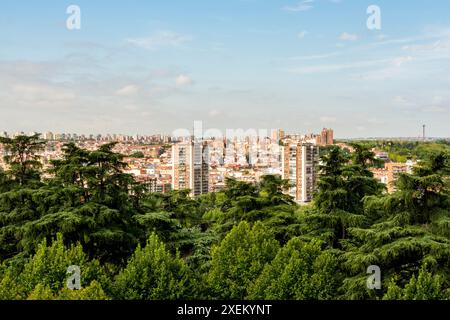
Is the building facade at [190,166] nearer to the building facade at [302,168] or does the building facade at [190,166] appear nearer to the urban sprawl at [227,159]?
the urban sprawl at [227,159]

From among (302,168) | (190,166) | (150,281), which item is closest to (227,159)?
(190,166)

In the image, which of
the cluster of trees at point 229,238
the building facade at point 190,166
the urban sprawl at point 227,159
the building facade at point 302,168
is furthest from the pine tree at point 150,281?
the building facade at point 190,166

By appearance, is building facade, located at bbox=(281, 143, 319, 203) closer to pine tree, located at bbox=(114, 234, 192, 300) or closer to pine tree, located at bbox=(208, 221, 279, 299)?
pine tree, located at bbox=(208, 221, 279, 299)

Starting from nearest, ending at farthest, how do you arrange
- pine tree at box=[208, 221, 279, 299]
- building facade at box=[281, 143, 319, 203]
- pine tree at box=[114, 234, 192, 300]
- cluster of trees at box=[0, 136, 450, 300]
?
cluster of trees at box=[0, 136, 450, 300], pine tree at box=[114, 234, 192, 300], pine tree at box=[208, 221, 279, 299], building facade at box=[281, 143, 319, 203]

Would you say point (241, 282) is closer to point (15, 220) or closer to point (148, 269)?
point (148, 269)

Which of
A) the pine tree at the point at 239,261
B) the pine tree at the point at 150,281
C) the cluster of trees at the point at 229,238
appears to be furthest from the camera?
the pine tree at the point at 239,261

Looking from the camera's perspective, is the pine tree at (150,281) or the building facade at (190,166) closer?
the pine tree at (150,281)

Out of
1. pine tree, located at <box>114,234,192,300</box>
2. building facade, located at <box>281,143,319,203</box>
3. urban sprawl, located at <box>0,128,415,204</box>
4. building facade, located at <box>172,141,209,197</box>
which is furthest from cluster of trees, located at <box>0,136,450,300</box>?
building facade, located at <box>172,141,209,197</box>

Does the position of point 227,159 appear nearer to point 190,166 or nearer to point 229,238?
point 190,166
